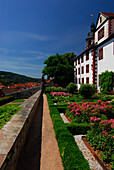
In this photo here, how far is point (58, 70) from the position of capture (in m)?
27.8

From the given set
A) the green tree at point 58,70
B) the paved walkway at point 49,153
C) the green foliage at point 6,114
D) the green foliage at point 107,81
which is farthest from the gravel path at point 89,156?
the green tree at point 58,70

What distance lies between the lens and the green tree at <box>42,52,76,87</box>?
92.0ft

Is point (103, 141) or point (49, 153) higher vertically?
point (103, 141)

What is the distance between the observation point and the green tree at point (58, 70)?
92.0 feet

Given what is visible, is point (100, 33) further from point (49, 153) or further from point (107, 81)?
point (49, 153)

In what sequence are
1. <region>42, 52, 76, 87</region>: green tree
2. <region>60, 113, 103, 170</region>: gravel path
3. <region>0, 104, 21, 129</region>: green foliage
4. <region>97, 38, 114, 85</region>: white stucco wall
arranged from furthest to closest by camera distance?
<region>42, 52, 76, 87</region>: green tree, <region>97, 38, 114, 85</region>: white stucco wall, <region>0, 104, 21, 129</region>: green foliage, <region>60, 113, 103, 170</region>: gravel path

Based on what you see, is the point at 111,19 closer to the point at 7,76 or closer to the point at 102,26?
the point at 102,26

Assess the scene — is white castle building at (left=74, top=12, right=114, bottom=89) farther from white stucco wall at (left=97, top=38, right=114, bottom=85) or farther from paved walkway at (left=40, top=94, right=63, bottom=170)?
paved walkway at (left=40, top=94, right=63, bottom=170)

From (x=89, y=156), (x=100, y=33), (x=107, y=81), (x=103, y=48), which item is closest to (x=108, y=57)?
(x=103, y=48)

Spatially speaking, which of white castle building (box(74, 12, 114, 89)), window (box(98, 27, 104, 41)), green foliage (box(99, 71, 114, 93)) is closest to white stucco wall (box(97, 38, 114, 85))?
white castle building (box(74, 12, 114, 89))

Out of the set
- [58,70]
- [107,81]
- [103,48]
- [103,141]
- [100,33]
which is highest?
[100,33]

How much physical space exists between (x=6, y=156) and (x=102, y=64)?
17.0 m

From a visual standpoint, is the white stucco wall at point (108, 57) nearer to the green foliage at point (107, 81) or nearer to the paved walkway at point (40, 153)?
the green foliage at point (107, 81)

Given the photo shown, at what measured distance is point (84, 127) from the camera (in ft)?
15.1
